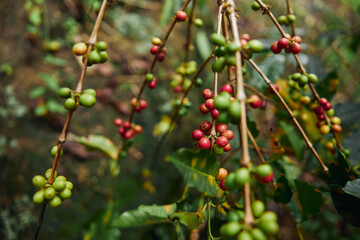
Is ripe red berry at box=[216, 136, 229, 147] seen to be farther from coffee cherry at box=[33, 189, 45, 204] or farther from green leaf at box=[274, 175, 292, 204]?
coffee cherry at box=[33, 189, 45, 204]

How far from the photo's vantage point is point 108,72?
1.77 metres

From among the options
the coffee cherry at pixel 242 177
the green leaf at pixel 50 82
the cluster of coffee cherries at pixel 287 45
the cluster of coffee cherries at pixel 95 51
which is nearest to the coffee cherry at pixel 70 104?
the cluster of coffee cherries at pixel 95 51

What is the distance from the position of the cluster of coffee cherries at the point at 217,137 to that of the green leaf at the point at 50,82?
50.4 inches

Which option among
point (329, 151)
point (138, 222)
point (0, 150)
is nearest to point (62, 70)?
point (0, 150)

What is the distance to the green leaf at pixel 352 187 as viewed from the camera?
22.8 inches

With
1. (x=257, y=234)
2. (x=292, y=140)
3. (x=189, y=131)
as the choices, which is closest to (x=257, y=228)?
(x=257, y=234)

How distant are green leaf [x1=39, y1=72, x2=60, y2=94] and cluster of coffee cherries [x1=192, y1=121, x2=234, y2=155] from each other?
128 centimetres

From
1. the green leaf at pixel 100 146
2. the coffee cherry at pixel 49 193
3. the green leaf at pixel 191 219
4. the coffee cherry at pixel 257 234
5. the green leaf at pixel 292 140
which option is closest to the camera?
the coffee cherry at pixel 257 234

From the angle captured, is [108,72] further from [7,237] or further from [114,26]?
[7,237]

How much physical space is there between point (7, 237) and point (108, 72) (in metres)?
1.12

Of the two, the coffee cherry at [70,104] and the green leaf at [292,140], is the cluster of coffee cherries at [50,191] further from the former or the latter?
the green leaf at [292,140]

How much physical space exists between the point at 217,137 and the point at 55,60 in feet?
4.94

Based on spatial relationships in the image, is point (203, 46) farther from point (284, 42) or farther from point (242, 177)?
point (242, 177)

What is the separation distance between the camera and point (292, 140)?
104cm
